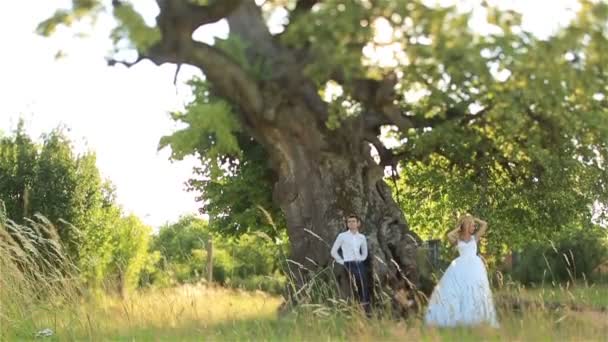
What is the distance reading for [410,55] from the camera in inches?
429

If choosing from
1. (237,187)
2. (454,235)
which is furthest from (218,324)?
(237,187)

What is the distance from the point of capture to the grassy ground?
26.8ft

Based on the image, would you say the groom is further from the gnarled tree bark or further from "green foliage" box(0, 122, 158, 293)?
"green foliage" box(0, 122, 158, 293)

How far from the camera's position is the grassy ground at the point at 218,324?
8.16 m

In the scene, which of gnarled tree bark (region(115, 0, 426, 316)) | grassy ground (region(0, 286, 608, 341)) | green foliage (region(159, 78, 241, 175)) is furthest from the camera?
green foliage (region(159, 78, 241, 175))

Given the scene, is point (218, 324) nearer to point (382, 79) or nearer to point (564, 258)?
point (382, 79)

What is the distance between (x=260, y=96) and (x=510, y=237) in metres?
11.0

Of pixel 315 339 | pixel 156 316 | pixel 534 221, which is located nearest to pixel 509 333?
pixel 315 339

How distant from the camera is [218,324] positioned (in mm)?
9523

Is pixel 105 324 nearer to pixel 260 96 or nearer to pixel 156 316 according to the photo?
pixel 156 316

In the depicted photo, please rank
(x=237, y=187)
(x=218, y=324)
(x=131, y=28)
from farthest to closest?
(x=237, y=187), (x=131, y=28), (x=218, y=324)

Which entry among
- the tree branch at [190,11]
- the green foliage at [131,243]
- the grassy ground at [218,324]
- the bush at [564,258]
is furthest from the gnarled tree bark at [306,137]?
the bush at [564,258]

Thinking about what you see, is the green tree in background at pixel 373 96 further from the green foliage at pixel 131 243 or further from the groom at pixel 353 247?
the green foliage at pixel 131 243

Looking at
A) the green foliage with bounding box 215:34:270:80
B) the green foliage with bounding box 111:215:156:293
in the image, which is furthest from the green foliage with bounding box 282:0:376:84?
the green foliage with bounding box 111:215:156:293
